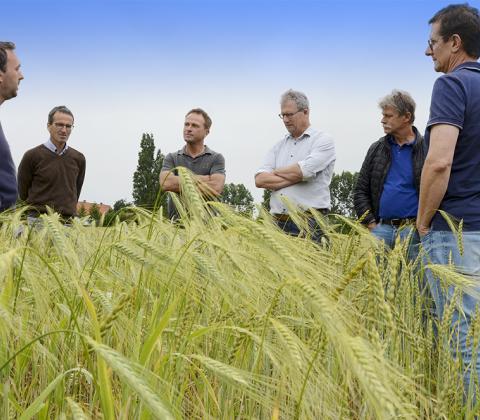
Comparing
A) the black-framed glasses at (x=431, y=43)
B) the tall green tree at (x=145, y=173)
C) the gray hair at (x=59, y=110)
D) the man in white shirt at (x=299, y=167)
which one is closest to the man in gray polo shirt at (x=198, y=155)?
the man in white shirt at (x=299, y=167)

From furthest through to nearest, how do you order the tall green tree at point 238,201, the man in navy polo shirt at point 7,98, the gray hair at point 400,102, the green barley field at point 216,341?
the gray hair at point 400,102 → the man in navy polo shirt at point 7,98 → the tall green tree at point 238,201 → the green barley field at point 216,341

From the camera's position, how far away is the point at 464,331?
7.50ft

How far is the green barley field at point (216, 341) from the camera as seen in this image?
112 cm

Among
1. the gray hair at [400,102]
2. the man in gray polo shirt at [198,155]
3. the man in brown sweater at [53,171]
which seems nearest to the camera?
the gray hair at [400,102]

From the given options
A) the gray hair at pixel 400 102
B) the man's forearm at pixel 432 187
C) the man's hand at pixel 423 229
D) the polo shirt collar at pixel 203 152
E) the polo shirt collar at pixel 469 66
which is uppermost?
the gray hair at pixel 400 102

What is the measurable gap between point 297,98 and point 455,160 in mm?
2231

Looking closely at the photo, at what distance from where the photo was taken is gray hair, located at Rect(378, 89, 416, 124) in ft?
13.3

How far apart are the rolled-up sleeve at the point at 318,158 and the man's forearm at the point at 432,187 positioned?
191cm

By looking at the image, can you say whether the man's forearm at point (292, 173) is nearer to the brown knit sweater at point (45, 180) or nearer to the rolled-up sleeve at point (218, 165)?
the rolled-up sleeve at point (218, 165)

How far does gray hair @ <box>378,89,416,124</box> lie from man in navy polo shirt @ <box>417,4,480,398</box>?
134 cm

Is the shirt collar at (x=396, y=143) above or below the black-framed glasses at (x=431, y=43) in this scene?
below

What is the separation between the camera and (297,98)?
4684 mm

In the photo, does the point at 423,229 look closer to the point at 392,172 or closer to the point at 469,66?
the point at 469,66

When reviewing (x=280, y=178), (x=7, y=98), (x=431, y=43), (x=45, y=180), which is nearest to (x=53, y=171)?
(x=45, y=180)
